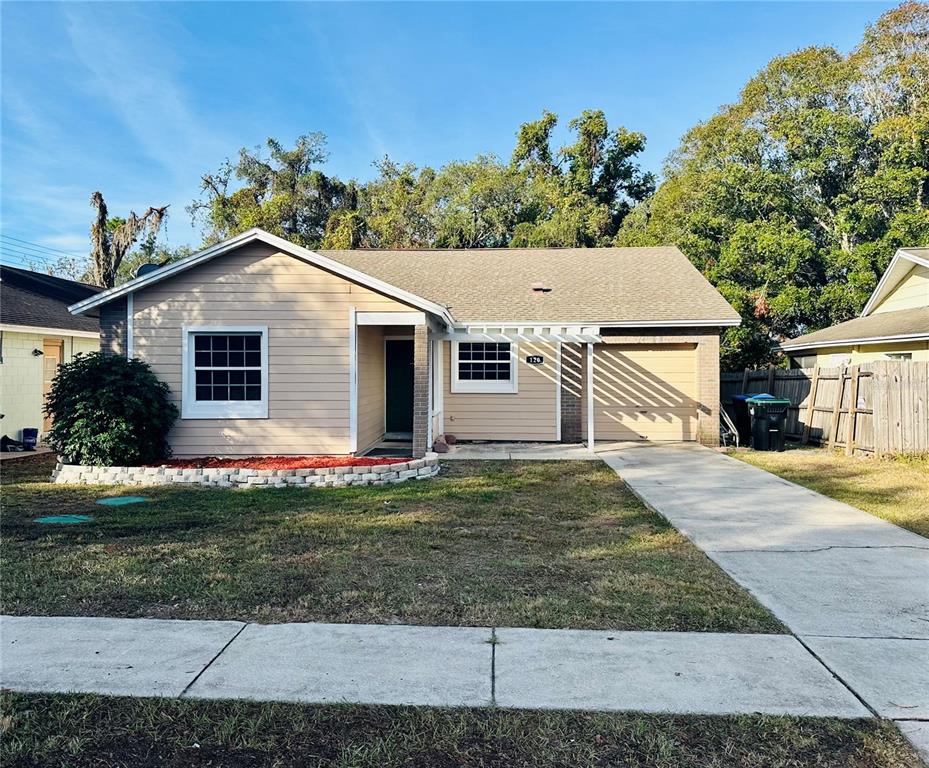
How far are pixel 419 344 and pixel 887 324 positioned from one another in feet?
45.0

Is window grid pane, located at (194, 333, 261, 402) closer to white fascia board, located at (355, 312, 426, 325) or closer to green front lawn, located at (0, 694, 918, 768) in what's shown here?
white fascia board, located at (355, 312, 426, 325)

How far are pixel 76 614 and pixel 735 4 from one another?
15577mm

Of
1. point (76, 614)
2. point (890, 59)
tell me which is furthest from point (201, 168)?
point (76, 614)

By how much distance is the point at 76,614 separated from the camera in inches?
174

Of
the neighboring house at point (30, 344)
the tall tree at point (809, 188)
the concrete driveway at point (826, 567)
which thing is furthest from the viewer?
the tall tree at point (809, 188)

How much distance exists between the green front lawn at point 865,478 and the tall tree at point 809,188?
789 cm

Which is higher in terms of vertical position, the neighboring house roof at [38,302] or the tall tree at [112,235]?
the tall tree at [112,235]

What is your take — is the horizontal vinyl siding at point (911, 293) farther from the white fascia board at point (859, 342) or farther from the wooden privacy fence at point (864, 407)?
the wooden privacy fence at point (864, 407)

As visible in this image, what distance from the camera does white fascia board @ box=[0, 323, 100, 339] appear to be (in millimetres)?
13461

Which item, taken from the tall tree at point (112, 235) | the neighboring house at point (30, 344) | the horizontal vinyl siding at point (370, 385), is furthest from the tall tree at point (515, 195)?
the horizontal vinyl siding at point (370, 385)

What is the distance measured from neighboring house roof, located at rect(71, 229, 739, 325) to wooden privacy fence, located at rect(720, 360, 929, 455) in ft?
8.62

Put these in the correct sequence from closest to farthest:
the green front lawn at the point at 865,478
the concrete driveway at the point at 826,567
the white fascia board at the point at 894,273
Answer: the concrete driveway at the point at 826,567, the green front lawn at the point at 865,478, the white fascia board at the point at 894,273

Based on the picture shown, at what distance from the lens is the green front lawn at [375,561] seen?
4.48m

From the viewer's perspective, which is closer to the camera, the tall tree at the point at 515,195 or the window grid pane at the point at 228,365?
the window grid pane at the point at 228,365
